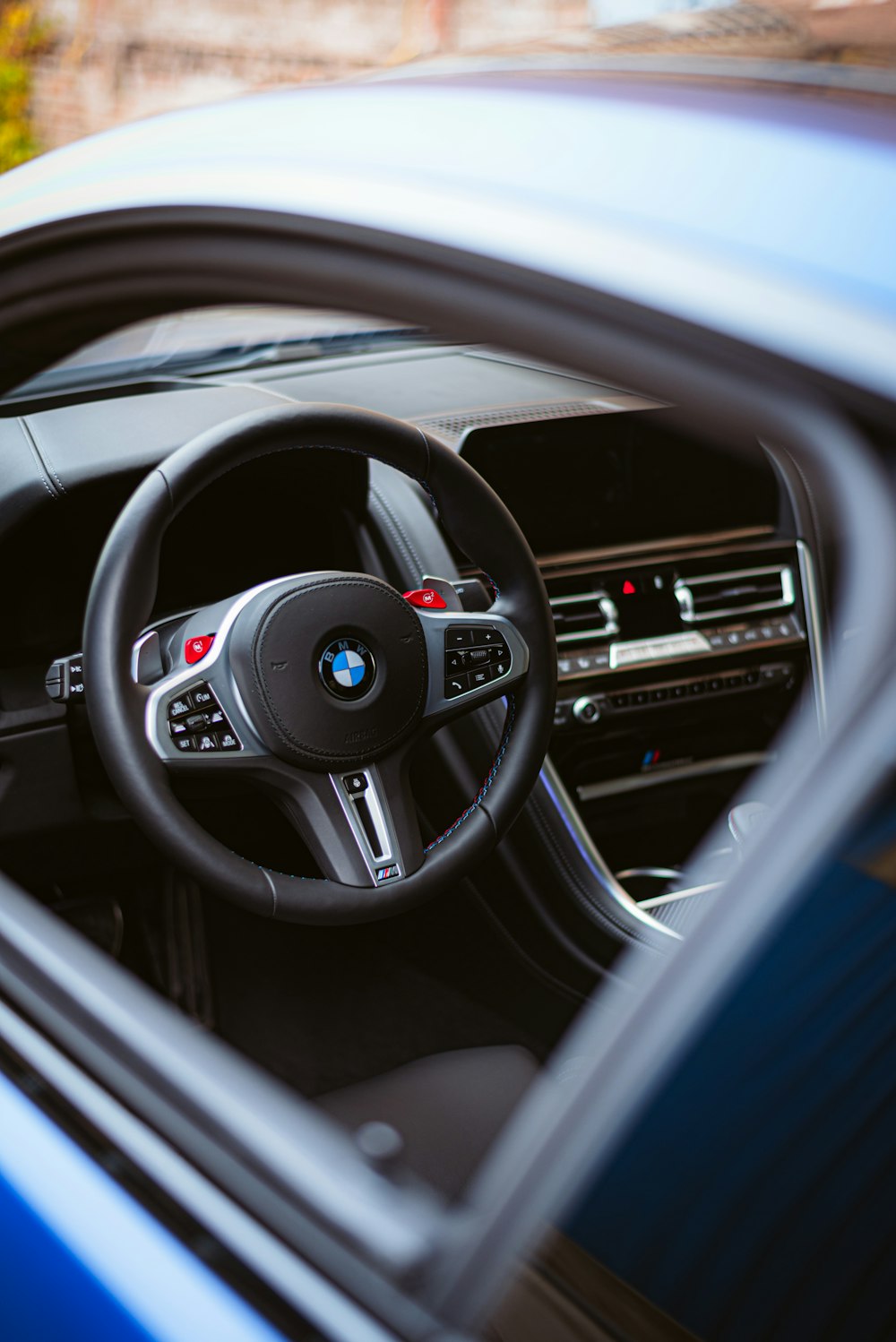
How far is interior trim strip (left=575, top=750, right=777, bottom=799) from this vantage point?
247 centimetres

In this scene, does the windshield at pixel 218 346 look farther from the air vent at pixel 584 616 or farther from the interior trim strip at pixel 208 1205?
the interior trim strip at pixel 208 1205

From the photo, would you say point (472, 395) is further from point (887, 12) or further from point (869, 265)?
point (869, 265)

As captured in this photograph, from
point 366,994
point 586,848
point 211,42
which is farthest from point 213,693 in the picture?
point 211,42

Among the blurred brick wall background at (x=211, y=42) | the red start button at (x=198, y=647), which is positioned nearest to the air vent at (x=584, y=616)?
the red start button at (x=198, y=647)

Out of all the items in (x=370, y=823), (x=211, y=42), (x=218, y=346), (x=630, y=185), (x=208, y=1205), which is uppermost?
(x=211, y=42)

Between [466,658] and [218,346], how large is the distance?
1222mm

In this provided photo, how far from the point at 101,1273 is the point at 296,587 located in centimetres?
92

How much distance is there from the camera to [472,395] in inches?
96.5

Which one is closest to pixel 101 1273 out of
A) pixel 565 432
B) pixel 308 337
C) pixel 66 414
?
pixel 66 414

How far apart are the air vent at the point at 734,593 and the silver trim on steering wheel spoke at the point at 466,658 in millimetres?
834

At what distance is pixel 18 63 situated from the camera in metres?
10.4

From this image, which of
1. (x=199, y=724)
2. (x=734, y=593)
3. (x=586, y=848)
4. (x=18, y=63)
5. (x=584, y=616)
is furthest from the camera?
(x=18, y=63)

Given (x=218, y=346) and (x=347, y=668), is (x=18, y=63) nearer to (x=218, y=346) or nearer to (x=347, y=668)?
(x=218, y=346)

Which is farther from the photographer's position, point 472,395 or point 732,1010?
point 472,395
